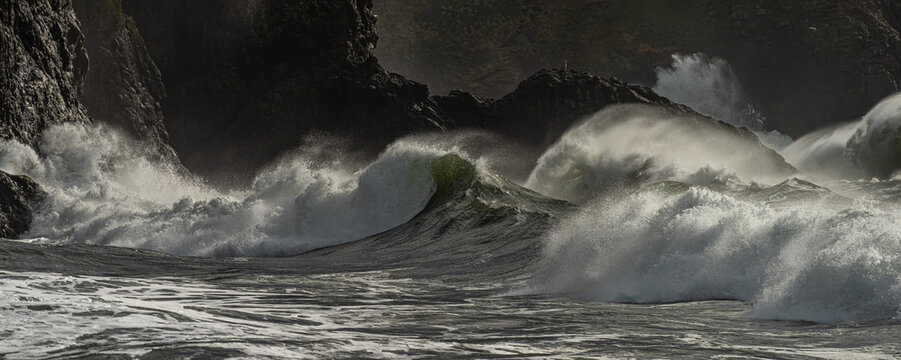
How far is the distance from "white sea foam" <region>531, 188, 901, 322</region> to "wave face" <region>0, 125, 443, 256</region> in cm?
962

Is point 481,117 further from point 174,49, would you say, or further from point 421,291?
point 421,291

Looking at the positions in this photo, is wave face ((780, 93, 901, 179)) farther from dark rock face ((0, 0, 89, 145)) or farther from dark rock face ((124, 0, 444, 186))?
dark rock face ((0, 0, 89, 145))

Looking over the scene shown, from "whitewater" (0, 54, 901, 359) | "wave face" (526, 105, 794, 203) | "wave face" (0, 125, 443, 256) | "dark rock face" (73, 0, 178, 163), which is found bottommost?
"whitewater" (0, 54, 901, 359)

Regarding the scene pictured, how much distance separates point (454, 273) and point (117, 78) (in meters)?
32.7

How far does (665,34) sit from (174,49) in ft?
166

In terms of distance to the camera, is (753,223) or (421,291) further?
(421,291)

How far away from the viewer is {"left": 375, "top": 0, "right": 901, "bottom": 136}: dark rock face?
81500 mm

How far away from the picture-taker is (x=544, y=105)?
169ft

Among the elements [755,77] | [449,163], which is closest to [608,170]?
[449,163]

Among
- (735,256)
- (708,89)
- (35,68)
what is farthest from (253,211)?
(708,89)

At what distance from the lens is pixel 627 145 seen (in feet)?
125

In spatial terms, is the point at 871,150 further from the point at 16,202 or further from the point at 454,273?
the point at 16,202

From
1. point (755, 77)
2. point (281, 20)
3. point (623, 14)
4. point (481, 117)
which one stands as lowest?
point (481, 117)

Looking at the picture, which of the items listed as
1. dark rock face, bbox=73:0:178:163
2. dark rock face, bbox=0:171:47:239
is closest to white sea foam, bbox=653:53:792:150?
dark rock face, bbox=73:0:178:163
